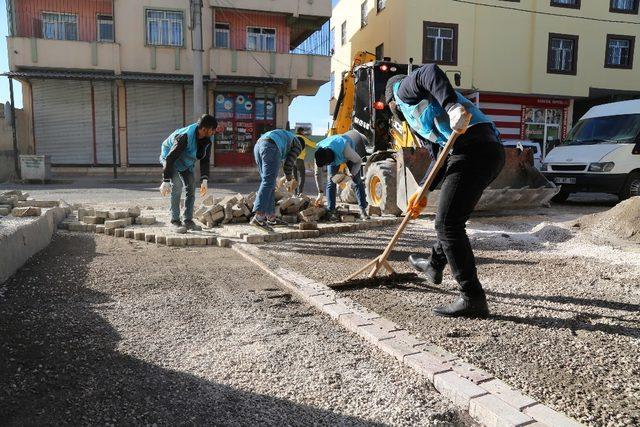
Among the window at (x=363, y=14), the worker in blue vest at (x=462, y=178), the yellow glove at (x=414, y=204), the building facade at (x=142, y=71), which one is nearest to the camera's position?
the worker in blue vest at (x=462, y=178)

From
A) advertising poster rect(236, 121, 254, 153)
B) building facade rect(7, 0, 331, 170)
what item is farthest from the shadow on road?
advertising poster rect(236, 121, 254, 153)

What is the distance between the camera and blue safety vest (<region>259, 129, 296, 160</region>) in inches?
283

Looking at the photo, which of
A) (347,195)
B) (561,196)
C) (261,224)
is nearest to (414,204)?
(261,224)

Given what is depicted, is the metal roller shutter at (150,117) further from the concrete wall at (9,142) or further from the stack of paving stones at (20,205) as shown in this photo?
the stack of paving stones at (20,205)

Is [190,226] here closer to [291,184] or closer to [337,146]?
[291,184]

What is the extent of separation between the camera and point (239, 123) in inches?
840

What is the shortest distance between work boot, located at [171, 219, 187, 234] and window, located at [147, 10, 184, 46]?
1494 cm

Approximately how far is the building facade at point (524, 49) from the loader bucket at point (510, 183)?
11.5 metres

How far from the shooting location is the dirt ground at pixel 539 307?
264cm

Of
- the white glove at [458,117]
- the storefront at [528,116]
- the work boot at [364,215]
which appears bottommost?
the work boot at [364,215]

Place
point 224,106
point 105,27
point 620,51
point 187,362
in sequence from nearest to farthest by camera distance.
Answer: point 187,362, point 105,27, point 224,106, point 620,51

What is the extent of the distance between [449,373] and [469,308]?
3.39 feet

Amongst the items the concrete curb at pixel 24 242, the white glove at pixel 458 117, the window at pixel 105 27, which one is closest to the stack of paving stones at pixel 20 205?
the concrete curb at pixel 24 242

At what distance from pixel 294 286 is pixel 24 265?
9.17 feet
